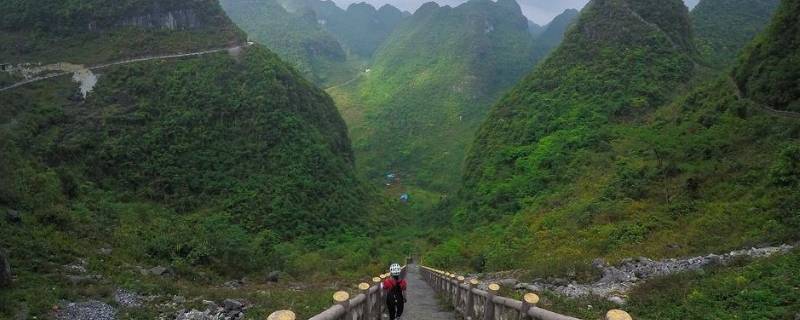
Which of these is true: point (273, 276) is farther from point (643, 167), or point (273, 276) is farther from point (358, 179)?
point (358, 179)

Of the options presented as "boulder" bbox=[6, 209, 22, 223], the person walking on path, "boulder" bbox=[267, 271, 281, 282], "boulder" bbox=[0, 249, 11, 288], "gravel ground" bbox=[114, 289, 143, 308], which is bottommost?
"boulder" bbox=[267, 271, 281, 282]

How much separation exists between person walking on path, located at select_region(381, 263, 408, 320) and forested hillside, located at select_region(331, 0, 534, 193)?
76889 mm

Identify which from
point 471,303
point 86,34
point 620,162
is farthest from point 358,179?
point 471,303

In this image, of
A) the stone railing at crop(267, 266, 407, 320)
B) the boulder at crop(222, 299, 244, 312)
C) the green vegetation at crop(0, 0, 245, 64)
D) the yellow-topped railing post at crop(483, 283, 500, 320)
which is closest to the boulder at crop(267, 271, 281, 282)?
the boulder at crop(222, 299, 244, 312)

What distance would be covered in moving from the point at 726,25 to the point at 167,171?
8906cm

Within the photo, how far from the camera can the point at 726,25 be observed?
8244 cm

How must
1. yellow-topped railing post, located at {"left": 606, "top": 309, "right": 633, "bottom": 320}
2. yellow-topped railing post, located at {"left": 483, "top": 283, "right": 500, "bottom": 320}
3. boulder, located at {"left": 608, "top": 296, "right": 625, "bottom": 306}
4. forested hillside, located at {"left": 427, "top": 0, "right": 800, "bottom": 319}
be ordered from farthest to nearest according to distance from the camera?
forested hillside, located at {"left": 427, "top": 0, "right": 800, "bottom": 319}
boulder, located at {"left": 608, "top": 296, "right": 625, "bottom": 306}
yellow-topped railing post, located at {"left": 483, "top": 283, "right": 500, "bottom": 320}
yellow-topped railing post, located at {"left": 606, "top": 309, "right": 633, "bottom": 320}

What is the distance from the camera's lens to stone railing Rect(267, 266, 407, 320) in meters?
5.27

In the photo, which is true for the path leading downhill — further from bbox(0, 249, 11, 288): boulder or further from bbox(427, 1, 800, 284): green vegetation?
bbox(0, 249, 11, 288): boulder

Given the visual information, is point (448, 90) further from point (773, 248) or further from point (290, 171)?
point (773, 248)

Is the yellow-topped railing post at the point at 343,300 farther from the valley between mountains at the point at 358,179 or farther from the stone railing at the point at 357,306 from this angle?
the valley between mountains at the point at 358,179

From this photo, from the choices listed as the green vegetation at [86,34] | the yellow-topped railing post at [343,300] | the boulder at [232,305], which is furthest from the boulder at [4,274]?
the green vegetation at [86,34]

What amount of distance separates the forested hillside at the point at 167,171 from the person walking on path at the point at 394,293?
23.9 ft

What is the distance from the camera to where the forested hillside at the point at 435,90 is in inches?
3883
